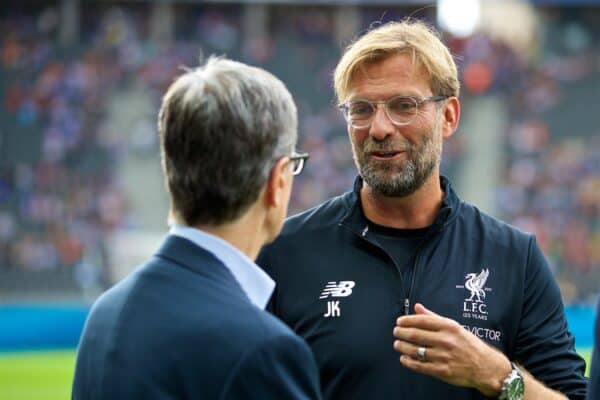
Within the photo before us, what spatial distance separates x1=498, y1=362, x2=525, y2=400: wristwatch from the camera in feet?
9.18

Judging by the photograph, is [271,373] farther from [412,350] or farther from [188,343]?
[412,350]

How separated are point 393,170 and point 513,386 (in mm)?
809

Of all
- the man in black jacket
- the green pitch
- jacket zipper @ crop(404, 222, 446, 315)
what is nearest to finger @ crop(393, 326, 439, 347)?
the man in black jacket

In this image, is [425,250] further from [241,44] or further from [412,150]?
[241,44]

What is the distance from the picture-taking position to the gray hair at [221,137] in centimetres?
206

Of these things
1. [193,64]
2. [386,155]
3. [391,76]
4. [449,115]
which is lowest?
[193,64]

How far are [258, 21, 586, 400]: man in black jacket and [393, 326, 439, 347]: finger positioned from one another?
338 millimetres

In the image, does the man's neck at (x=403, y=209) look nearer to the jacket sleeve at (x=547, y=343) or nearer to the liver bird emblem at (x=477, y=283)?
the liver bird emblem at (x=477, y=283)

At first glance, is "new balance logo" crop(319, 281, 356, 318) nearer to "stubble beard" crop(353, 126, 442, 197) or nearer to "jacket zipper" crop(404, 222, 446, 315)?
"jacket zipper" crop(404, 222, 446, 315)

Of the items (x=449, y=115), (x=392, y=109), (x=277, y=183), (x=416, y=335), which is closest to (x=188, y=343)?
(x=277, y=183)

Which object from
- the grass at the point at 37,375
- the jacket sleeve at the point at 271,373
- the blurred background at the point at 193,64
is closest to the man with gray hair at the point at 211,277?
the jacket sleeve at the point at 271,373

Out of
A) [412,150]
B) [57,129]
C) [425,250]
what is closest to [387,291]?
[425,250]

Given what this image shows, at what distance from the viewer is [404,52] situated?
3230 millimetres

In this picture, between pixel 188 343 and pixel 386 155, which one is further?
pixel 386 155
